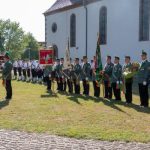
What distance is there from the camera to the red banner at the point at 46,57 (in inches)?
766

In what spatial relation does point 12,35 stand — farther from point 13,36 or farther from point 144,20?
point 144,20

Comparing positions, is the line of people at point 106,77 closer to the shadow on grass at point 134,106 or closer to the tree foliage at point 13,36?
the shadow on grass at point 134,106

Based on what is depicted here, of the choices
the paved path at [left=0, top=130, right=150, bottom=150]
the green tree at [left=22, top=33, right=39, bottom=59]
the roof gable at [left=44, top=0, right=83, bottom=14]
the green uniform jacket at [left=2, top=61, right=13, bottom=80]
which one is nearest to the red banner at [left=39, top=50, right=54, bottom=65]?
the green uniform jacket at [left=2, top=61, right=13, bottom=80]

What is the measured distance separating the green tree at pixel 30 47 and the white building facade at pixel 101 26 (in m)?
48.3

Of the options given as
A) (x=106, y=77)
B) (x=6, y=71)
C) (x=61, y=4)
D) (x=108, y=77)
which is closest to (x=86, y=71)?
(x=106, y=77)

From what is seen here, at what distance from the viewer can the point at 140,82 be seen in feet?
46.6

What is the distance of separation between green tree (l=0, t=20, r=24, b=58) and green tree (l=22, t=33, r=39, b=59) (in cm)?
191

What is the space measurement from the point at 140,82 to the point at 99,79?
9.77ft

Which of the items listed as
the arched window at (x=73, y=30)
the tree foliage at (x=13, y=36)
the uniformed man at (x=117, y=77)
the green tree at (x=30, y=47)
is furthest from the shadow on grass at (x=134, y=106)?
the green tree at (x=30, y=47)

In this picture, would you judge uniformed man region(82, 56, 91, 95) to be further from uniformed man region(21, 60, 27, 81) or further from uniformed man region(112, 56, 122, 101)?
uniformed man region(21, 60, 27, 81)

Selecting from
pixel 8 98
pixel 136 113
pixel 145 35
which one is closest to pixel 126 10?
pixel 145 35

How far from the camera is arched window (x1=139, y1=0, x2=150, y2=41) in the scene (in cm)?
2753

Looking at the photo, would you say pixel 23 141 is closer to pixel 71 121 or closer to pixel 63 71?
pixel 71 121

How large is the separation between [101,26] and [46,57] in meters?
13.5
